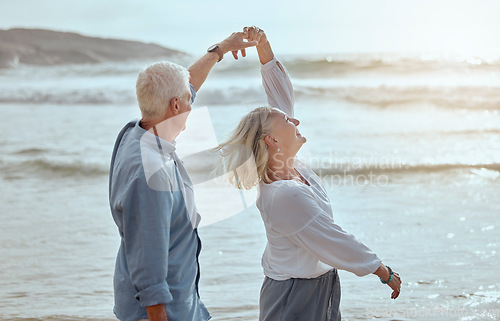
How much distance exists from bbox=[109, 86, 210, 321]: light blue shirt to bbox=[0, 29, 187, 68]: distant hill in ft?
65.9

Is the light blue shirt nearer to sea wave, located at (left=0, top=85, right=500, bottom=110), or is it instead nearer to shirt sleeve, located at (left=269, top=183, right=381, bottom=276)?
shirt sleeve, located at (left=269, top=183, right=381, bottom=276)

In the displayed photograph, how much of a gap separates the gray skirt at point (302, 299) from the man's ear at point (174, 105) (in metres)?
0.71

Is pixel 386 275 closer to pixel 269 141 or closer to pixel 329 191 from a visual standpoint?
pixel 269 141

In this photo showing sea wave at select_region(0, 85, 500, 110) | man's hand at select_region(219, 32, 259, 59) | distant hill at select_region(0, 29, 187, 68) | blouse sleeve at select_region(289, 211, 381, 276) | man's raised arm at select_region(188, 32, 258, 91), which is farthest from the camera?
distant hill at select_region(0, 29, 187, 68)

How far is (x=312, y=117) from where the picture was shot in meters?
12.7

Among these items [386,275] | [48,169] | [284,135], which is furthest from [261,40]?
[48,169]

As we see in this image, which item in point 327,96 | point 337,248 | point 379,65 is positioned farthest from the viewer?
point 379,65

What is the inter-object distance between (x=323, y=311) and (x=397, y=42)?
20.6 m

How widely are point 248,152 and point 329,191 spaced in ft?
15.2

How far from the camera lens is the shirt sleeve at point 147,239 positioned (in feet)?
5.58

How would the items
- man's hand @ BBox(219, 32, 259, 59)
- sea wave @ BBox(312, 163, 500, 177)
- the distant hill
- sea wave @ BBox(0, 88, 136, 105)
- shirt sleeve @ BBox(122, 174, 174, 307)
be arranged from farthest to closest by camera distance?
the distant hill
sea wave @ BBox(0, 88, 136, 105)
sea wave @ BBox(312, 163, 500, 177)
man's hand @ BBox(219, 32, 259, 59)
shirt sleeve @ BBox(122, 174, 174, 307)

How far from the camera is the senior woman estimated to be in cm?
205

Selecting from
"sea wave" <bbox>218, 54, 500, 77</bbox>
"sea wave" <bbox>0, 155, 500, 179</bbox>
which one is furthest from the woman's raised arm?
"sea wave" <bbox>218, 54, 500, 77</bbox>

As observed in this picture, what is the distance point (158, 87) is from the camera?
181cm
